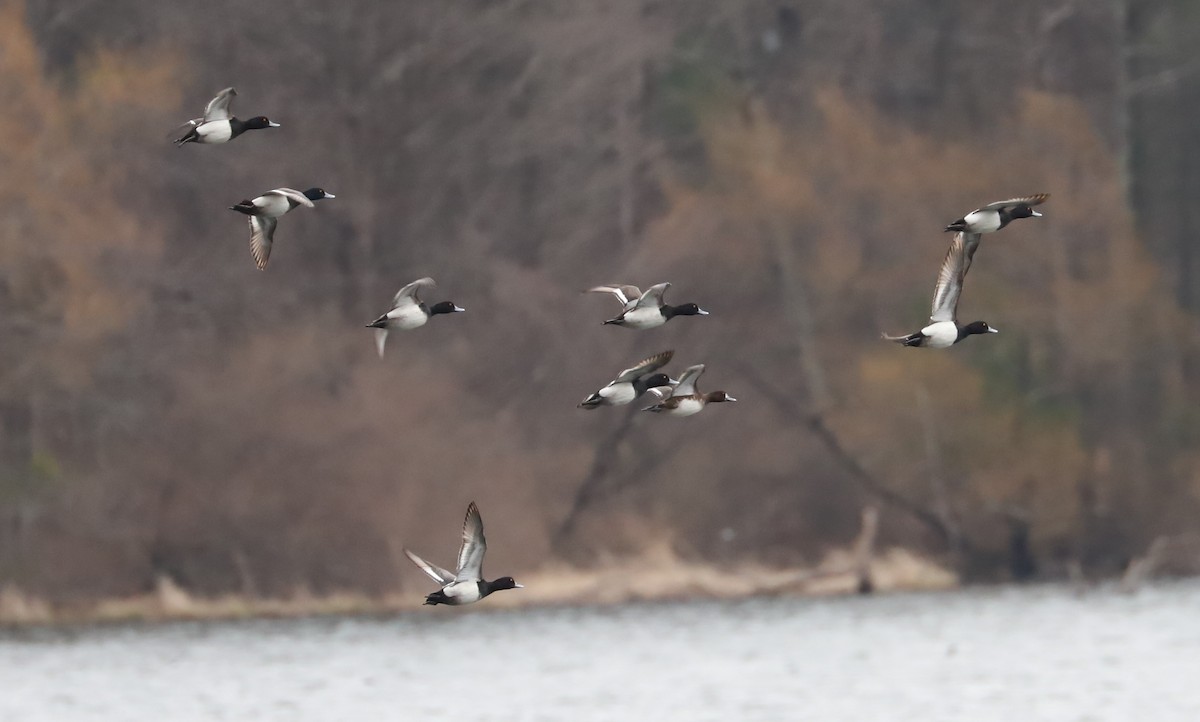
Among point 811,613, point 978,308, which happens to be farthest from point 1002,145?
point 811,613

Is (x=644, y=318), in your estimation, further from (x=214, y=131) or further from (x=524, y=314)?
(x=524, y=314)

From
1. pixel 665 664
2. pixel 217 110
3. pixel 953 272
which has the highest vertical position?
pixel 217 110

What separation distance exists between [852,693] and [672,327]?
11360mm

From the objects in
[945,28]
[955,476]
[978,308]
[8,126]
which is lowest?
[955,476]

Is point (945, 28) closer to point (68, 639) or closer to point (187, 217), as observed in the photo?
point (187, 217)

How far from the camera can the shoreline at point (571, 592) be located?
33281mm

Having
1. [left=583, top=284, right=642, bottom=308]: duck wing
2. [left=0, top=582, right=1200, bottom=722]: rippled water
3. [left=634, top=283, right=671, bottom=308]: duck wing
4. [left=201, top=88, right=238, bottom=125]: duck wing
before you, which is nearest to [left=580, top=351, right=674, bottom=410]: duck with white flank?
[left=634, top=283, right=671, bottom=308]: duck wing

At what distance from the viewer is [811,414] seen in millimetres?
37406

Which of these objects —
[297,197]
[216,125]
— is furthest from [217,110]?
[297,197]

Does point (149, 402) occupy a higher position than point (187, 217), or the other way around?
point (187, 217)

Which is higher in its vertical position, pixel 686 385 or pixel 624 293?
pixel 624 293

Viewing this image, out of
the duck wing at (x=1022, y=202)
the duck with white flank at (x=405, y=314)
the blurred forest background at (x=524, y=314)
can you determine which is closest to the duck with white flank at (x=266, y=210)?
the duck with white flank at (x=405, y=314)

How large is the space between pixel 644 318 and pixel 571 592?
16.5m

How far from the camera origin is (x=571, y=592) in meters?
34.8
